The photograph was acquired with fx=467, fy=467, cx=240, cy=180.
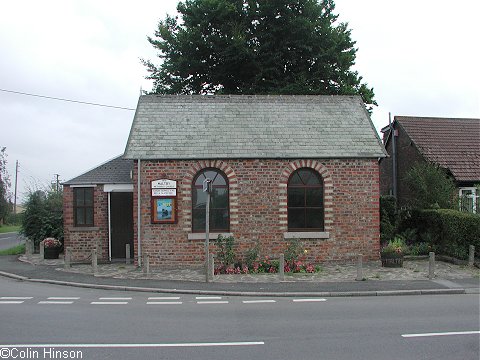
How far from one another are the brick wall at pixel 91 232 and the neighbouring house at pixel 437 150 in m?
14.4

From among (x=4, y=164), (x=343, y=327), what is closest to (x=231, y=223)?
(x=343, y=327)

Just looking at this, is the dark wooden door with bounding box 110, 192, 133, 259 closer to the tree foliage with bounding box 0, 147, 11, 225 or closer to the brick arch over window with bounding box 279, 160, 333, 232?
the brick arch over window with bounding box 279, 160, 333, 232

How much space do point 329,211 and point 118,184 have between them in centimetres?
775

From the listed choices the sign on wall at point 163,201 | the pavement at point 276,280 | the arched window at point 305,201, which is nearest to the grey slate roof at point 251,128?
the arched window at point 305,201

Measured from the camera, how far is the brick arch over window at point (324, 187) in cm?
1595

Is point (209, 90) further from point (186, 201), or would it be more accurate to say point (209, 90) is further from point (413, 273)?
point (413, 273)

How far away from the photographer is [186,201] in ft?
51.7

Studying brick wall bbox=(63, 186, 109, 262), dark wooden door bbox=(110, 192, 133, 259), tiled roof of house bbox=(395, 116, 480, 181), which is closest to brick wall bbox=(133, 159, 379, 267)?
dark wooden door bbox=(110, 192, 133, 259)

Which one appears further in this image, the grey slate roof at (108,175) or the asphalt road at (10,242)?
Answer: the asphalt road at (10,242)

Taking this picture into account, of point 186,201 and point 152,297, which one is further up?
point 186,201

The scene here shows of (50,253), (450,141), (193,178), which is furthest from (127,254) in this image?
(450,141)

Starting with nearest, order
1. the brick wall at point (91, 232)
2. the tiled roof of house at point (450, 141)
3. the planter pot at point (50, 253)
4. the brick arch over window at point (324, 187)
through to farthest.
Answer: the brick arch over window at point (324, 187) < the brick wall at point (91, 232) < the planter pot at point (50, 253) < the tiled roof of house at point (450, 141)

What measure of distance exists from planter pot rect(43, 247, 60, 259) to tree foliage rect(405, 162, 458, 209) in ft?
48.7

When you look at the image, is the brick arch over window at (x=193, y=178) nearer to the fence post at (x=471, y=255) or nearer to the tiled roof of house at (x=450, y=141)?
the fence post at (x=471, y=255)
